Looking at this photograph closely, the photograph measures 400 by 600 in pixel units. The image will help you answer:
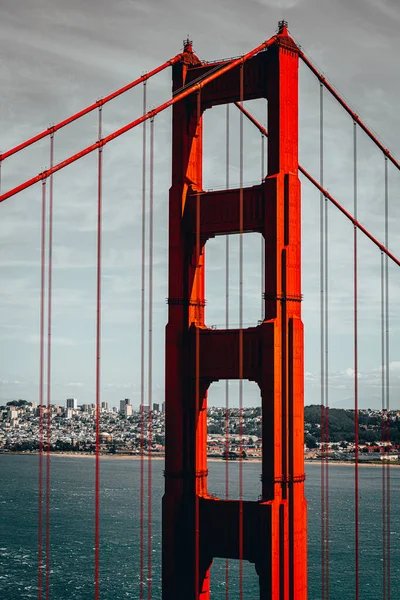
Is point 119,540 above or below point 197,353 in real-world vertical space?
below

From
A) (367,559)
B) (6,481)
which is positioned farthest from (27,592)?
(6,481)

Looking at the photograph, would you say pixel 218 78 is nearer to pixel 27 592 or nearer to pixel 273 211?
pixel 273 211

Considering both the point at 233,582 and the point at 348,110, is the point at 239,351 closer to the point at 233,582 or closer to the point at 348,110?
the point at 348,110

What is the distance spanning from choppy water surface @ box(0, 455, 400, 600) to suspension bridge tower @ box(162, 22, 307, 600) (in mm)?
36785

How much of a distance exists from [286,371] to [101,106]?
9.54m

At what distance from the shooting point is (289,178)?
2902 cm

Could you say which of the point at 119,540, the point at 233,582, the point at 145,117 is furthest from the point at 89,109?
the point at 119,540

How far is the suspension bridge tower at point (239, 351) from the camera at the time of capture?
28219mm

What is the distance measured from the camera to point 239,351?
2892 cm

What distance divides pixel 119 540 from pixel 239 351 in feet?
214

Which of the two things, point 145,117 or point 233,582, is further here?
point 233,582

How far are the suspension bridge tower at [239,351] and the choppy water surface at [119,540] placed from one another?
36.8 m

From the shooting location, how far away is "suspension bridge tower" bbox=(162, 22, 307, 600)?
28219 mm

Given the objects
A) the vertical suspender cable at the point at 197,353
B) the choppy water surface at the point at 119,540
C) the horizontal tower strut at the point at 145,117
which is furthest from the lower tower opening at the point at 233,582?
the horizontal tower strut at the point at 145,117
